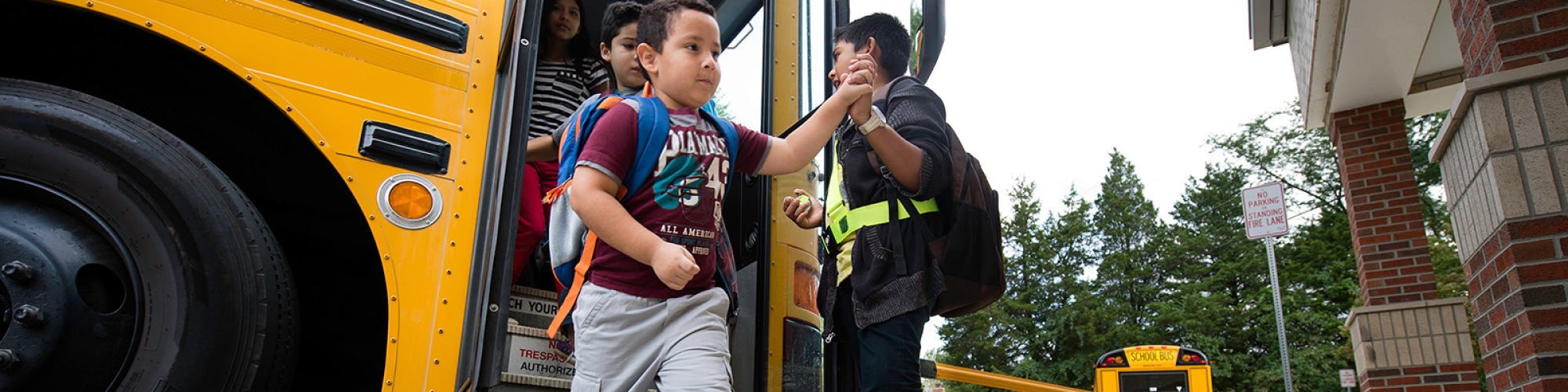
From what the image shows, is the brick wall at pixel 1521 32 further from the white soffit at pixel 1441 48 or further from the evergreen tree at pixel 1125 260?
the evergreen tree at pixel 1125 260

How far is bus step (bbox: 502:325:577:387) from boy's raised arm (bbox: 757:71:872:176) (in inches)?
27.3

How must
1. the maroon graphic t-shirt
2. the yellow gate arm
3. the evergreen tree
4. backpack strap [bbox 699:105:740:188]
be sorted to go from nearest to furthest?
the maroon graphic t-shirt
backpack strap [bbox 699:105:740:188]
the yellow gate arm
the evergreen tree

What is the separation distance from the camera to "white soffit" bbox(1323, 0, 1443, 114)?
16.9 ft

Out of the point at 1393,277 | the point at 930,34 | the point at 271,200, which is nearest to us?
the point at 271,200

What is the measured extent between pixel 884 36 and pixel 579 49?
137cm

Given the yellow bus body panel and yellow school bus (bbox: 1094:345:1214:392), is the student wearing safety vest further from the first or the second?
yellow school bus (bbox: 1094:345:1214:392)

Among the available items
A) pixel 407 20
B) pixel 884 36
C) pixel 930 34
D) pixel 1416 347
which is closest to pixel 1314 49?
pixel 1416 347

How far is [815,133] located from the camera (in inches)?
76.7

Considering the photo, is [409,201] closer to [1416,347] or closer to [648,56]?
[648,56]

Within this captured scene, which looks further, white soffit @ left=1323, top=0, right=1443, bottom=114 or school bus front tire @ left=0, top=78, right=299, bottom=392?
white soffit @ left=1323, top=0, right=1443, bottom=114

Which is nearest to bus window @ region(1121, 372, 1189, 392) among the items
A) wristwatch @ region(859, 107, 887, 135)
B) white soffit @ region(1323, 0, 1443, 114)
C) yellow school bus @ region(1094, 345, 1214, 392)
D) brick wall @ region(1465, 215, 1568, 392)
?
yellow school bus @ region(1094, 345, 1214, 392)

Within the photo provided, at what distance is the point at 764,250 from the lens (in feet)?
8.63

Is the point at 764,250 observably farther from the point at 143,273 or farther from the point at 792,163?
the point at 143,273

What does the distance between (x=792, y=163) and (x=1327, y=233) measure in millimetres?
34344
